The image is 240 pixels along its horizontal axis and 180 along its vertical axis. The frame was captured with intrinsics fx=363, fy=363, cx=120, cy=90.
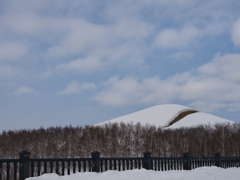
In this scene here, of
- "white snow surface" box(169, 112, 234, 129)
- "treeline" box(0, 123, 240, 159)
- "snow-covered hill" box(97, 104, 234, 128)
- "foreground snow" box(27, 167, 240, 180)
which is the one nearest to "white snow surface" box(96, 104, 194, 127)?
"snow-covered hill" box(97, 104, 234, 128)

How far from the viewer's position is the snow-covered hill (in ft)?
270

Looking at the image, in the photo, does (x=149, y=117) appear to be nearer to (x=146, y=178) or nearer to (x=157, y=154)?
(x=157, y=154)

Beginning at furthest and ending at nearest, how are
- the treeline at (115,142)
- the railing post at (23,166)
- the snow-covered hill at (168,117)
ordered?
the snow-covered hill at (168,117)
the treeline at (115,142)
the railing post at (23,166)

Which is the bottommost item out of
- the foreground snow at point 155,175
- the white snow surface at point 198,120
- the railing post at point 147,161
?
the foreground snow at point 155,175

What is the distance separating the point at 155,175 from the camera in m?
14.6

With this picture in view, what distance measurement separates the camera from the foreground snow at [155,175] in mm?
12436

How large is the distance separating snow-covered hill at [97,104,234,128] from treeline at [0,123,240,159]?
85.7 ft

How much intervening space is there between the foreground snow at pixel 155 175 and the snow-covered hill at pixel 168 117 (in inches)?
2377

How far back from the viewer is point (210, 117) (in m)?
86.6

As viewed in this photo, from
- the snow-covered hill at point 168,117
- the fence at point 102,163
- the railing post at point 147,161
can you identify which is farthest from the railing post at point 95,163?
the snow-covered hill at point 168,117

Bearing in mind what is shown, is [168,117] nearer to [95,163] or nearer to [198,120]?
[198,120]

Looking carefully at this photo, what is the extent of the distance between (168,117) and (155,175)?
73475 millimetres

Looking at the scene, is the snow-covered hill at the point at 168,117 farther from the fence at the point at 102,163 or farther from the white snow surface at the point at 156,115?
the fence at the point at 102,163

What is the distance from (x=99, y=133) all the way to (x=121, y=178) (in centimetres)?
3628
